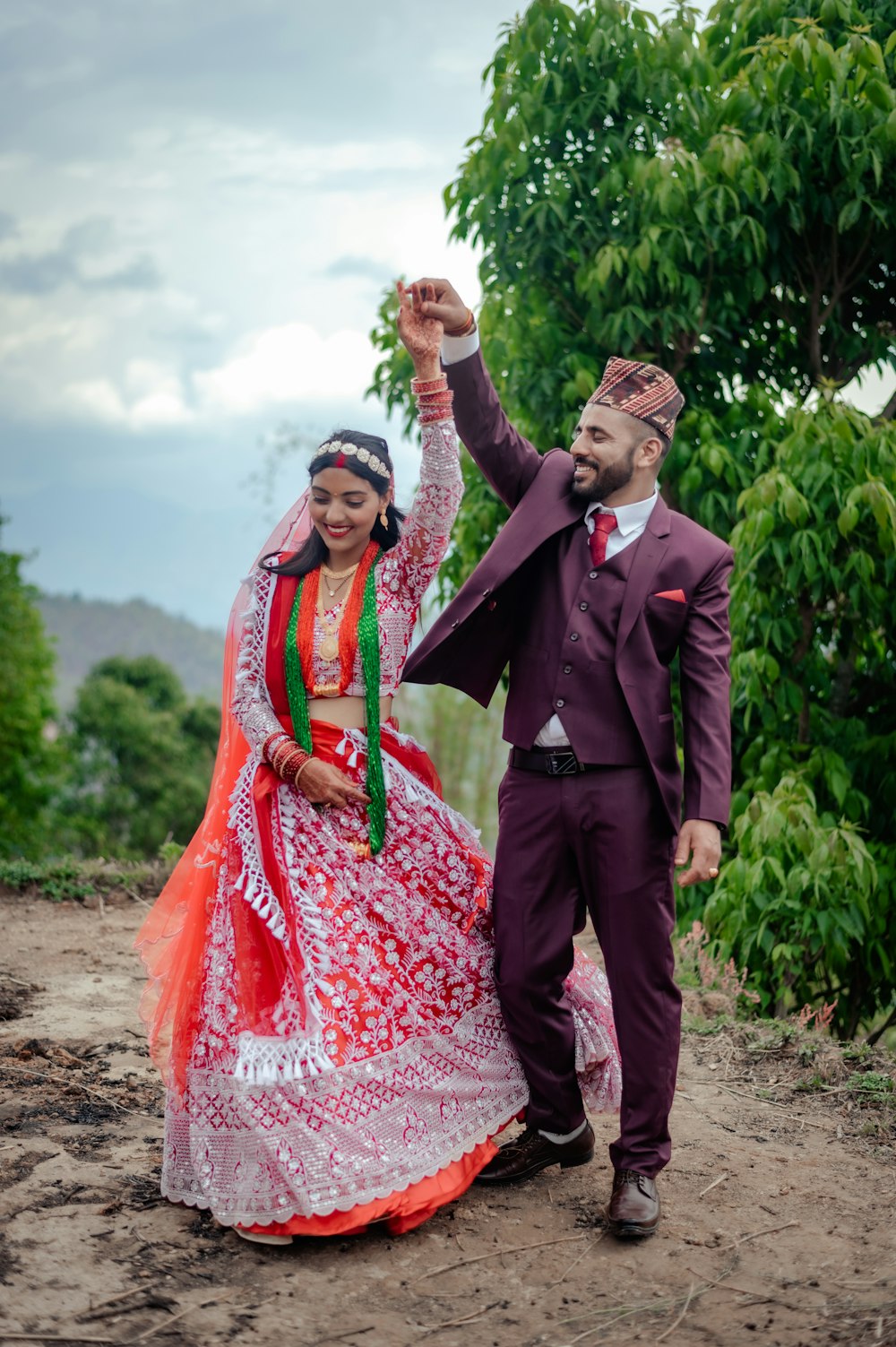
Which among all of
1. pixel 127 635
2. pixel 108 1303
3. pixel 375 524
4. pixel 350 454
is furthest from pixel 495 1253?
pixel 127 635

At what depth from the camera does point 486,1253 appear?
9.99ft

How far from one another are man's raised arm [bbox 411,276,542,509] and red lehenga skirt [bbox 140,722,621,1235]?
0.78 m

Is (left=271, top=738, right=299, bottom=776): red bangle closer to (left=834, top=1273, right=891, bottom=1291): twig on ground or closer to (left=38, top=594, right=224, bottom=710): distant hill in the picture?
(left=834, top=1273, right=891, bottom=1291): twig on ground

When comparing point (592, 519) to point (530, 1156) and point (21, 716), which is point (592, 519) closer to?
point (530, 1156)

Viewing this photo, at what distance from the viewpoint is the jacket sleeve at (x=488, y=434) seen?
10.6 feet

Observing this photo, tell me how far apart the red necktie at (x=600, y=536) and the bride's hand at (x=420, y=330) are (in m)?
0.57

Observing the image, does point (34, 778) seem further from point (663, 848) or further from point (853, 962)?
point (663, 848)

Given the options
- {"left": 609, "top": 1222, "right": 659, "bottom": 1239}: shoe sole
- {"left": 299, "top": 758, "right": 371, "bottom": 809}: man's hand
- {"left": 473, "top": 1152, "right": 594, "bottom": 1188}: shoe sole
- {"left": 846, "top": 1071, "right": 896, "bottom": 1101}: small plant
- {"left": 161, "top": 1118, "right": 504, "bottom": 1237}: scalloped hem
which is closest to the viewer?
{"left": 161, "top": 1118, "right": 504, "bottom": 1237}: scalloped hem

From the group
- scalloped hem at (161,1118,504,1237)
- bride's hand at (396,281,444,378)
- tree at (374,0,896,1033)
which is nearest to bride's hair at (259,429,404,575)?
bride's hand at (396,281,444,378)

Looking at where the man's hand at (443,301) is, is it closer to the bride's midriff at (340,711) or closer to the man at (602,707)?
the man at (602,707)

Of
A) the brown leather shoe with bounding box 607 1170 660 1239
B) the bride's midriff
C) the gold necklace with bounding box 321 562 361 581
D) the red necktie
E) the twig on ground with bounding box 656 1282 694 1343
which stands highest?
the red necktie

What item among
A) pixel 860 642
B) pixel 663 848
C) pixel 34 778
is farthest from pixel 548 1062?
pixel 34 778

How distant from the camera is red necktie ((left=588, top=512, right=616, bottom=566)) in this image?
3.25 meters

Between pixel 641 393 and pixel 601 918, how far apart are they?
137 cm
